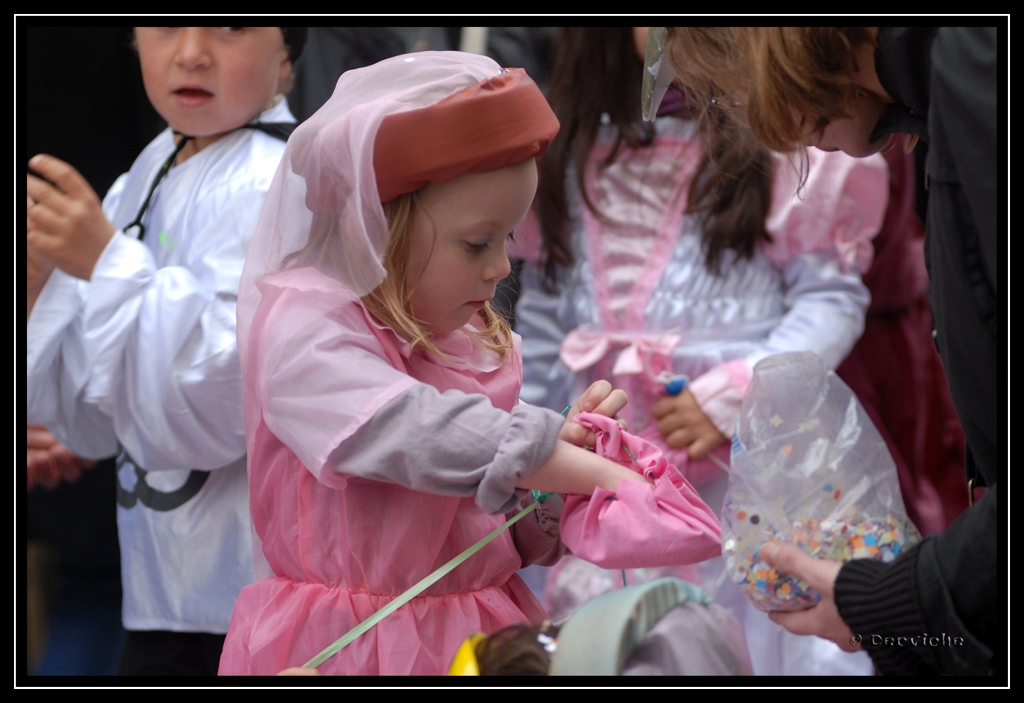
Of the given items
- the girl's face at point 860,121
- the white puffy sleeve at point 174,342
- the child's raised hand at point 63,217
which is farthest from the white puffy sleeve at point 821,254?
the child's raised hand at point 63,217

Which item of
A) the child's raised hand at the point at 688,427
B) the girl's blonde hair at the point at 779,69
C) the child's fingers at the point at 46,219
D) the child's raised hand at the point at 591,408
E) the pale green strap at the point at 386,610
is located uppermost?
the girl's blonde hair at the point at 779,69

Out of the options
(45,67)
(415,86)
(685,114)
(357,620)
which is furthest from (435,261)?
(45,67)

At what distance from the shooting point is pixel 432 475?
0.95 m

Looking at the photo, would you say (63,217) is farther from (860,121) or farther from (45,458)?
(860,121)

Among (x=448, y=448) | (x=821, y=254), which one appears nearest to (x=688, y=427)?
(x=821, y=254)

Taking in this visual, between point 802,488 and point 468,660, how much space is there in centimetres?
40

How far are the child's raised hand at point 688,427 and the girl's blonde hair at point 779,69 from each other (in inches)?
30.8

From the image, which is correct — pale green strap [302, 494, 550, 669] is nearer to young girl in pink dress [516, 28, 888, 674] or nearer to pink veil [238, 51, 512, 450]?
pink veil [238, 51, 512, 450]

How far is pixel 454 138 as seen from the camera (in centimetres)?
101

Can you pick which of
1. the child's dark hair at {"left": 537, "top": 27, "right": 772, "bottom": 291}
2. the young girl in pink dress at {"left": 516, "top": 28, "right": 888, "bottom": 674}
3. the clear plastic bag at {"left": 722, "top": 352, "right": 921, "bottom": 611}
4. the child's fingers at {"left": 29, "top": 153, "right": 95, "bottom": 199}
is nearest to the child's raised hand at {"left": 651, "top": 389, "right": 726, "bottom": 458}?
the young girl in pink dress at {"left": 516, "top": 28, "right": 888, "bottom": 674}

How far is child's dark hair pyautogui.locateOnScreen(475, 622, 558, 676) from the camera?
0.90 meters

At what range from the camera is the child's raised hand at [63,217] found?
5.18 feet

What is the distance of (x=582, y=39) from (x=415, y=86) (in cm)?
106

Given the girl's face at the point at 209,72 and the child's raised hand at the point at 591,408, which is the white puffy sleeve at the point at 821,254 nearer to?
the child's raised hand at the point at 591,408
